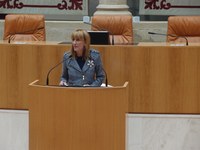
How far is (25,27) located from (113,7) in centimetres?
204

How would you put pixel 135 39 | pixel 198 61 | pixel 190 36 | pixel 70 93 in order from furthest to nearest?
pixel 135 39
pixel 190 36
pixel 198 61
pixel 70 93

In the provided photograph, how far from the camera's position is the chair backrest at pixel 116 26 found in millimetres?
7594

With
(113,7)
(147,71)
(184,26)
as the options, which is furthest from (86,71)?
(113,7)

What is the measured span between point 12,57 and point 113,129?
1673mm

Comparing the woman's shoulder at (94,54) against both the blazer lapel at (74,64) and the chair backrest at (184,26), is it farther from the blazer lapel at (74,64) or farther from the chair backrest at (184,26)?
the chair backrest at (184,26)

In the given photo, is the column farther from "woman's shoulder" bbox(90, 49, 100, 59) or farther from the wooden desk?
"woman's shoulder" bbox(90, 49, 100, 59)

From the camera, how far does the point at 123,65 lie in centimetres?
608

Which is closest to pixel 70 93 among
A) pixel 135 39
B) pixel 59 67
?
pixel 59 67

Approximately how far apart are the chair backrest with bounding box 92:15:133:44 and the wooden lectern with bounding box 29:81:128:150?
2649mm

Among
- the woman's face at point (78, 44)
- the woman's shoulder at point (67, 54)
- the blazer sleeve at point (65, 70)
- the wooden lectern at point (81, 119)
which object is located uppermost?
the woman's face at point (78, 44)

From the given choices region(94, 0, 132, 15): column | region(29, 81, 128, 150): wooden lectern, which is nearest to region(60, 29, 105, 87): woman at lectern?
region(29, 81, 128, 150): wooden lectern

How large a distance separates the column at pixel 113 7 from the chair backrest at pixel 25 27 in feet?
5.96

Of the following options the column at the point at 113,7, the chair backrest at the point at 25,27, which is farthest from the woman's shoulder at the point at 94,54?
the column at the point at 113,7

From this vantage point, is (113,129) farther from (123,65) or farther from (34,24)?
(34,24)
